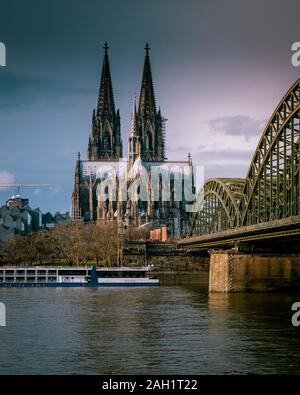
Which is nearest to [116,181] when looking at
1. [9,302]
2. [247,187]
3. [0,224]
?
[0,224]

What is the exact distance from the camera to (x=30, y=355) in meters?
24.9

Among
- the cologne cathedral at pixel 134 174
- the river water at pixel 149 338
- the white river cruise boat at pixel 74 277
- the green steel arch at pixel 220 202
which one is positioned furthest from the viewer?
the cologne cathedral at pixel 134 174

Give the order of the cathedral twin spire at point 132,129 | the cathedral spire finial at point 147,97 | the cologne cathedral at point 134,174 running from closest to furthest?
1. the cologne cathedral at point 134,174
2. the cathedral twin spire at point 132,129
3. the cathedral spire finial at point 147,97

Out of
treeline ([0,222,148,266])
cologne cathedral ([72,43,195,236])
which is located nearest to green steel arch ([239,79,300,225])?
treeline ([0,222,148,266])

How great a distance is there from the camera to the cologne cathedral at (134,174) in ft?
454

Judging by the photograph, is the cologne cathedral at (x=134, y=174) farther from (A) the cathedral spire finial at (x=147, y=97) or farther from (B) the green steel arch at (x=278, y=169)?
(B) the green steel arch at (x=278, y=169)

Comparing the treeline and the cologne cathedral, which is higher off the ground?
the cologne cathedral

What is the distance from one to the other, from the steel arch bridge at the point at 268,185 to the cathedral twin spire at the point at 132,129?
63962 mm

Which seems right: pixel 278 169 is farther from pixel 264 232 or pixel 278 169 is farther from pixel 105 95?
pixel 105 95

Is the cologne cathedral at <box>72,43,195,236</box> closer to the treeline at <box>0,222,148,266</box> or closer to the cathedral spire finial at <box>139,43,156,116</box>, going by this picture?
the cathedral spire finial at <box>139,43,156,116</box>

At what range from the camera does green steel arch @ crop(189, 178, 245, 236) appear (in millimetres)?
67463

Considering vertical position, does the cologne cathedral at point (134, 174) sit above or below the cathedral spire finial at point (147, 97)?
below

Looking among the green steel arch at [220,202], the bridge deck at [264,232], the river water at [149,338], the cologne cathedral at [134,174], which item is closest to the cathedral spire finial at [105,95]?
the cologne cathedral at [134,174]

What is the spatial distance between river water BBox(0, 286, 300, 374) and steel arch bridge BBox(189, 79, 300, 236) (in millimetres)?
7166
